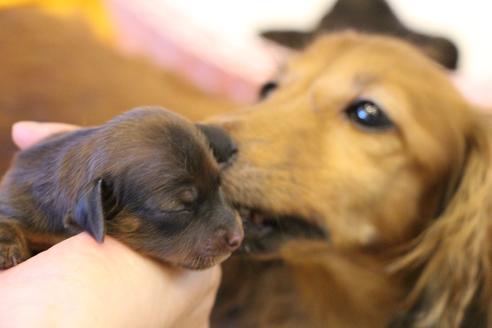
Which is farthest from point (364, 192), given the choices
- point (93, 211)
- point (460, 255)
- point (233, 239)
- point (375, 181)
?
point (93, 211)

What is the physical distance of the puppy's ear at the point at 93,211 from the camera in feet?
2.89

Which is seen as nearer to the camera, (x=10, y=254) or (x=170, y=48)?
(x=10, y=254)

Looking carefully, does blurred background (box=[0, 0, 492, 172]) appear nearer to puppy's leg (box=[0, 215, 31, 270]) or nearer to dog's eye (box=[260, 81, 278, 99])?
dog's eye (box=[260, 81, 278, 99])

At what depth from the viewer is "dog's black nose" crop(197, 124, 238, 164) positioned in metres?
1.20

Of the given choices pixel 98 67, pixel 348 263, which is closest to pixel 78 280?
pixel 348 263

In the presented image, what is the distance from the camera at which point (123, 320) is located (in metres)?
0.93

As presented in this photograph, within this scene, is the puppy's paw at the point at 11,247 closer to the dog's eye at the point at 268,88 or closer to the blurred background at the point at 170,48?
the blurred background at the point at 170,48

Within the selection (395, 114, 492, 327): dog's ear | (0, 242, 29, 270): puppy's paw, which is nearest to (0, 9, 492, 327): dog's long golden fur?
(395, 114, 492, 327): dog's ear

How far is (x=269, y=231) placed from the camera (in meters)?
1.37

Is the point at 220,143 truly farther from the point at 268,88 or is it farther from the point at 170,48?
the point at 170,48

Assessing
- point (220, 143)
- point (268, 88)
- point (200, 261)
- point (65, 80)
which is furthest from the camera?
point (65, 80)

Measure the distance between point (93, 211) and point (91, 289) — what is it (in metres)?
0.12

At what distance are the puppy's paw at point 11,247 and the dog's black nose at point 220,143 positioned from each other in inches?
15.7

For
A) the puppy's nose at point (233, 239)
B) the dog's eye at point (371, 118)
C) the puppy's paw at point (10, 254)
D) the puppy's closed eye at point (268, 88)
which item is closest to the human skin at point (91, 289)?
the puppy's paw at point (10, 254)
